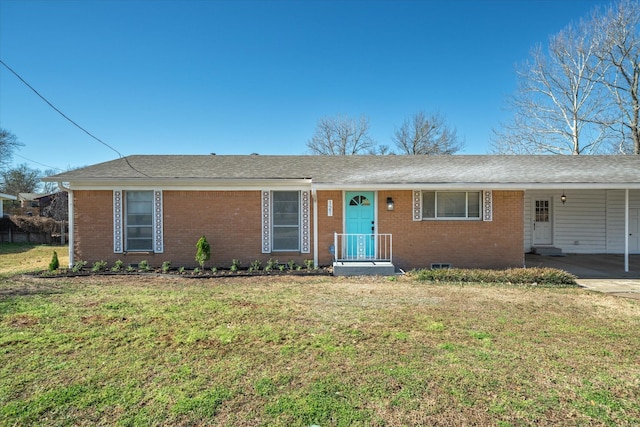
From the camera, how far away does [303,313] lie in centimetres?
576

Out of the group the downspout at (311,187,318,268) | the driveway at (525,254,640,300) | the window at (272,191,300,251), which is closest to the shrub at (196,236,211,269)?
the window at (272,191,300,251)

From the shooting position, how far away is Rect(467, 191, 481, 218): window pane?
393 inches

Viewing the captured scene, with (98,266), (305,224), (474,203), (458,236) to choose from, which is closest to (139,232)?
(98,266)

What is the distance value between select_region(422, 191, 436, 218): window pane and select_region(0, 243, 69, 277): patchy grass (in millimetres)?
11677

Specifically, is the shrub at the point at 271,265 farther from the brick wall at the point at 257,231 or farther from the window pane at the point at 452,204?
the window pane at the point at 452,204

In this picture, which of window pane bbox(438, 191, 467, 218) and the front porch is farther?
window pane bbox(438, 191, 467, 218)

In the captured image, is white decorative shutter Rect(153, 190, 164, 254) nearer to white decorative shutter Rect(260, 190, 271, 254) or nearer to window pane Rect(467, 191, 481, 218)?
white decorative shutter Rect(260, 190, 271, 254)

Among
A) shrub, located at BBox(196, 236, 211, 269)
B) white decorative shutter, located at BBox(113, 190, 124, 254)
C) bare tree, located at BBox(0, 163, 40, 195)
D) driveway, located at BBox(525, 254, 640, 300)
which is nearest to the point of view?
driveway, located at BBox(525, 254, 640, 300)

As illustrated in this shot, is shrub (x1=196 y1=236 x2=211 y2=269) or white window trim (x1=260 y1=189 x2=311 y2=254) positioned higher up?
white window trim (x1=260 y1=189 x2=311 y2=254)

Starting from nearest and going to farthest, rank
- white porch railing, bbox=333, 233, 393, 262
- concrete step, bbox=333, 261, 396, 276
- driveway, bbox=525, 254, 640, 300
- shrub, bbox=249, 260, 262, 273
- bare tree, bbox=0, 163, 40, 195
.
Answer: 1. driveway, bbox=525, 254, 640, 300
2. concrete step, bbox=333, 261, 396, 276
3. shrub, bbox=249, 260, 262, 273
4. white porch railing, bbox=333, 233, 393, 262
5. bare tree, bbox=0, 163, 40, 195

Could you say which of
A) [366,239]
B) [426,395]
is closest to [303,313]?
[426,395]

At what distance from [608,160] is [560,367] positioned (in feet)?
41.3

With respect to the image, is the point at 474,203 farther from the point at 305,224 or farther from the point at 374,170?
the point at 305,224

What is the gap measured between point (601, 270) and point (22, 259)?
794 inches
